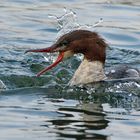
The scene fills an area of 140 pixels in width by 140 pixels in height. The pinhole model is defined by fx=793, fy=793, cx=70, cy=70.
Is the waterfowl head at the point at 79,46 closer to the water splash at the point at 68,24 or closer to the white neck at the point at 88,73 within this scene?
the white neck at the point at 88,73

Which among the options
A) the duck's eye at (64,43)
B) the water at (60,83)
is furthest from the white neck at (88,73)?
the duck's eye at (64,43)

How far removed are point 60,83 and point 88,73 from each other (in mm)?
427

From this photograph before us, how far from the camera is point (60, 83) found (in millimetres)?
10438

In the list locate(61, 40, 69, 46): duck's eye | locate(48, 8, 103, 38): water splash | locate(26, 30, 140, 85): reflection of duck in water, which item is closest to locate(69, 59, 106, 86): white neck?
locate(26, 30, 140, 85): reflection of duck in water

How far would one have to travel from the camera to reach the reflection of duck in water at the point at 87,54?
9852 millimetres

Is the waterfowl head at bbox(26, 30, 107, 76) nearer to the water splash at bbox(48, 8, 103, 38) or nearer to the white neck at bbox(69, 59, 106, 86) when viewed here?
the white neck at bbox(69, 59, 106, 86)

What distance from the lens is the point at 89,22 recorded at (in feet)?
47.2

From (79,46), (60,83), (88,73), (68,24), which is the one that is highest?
(68,24)

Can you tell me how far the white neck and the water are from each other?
0.70 feet

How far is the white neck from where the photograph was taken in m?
10.2

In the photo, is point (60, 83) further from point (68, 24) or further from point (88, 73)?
point (68, 24)

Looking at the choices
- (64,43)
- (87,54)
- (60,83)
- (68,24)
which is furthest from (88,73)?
(68,24)

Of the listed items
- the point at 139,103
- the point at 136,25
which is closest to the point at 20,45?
the point at 136,25

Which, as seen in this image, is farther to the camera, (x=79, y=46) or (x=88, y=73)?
(x=88, y=73)
